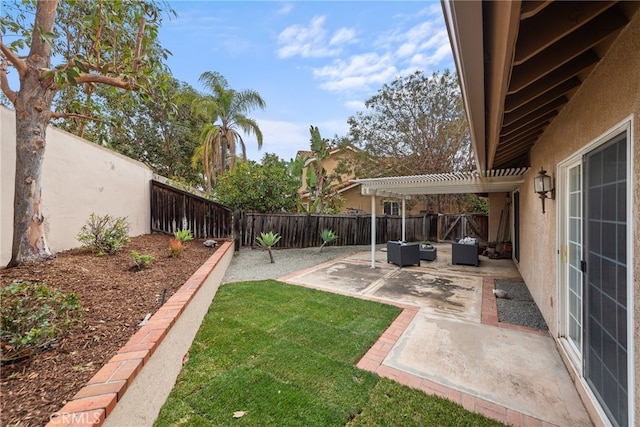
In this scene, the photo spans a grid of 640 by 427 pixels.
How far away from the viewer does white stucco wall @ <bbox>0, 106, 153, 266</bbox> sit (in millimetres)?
3887

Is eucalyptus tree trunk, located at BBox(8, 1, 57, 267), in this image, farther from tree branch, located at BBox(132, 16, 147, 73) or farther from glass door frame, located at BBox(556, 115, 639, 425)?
glass door frame, located at BBox(556, 115, 639, 425)

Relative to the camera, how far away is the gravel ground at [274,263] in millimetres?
6902

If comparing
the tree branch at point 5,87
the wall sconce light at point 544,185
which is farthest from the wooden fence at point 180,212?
the wall sconce light at point 544,185

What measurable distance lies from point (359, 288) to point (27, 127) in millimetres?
6337

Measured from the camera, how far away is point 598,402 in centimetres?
227

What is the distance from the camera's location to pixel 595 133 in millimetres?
2330

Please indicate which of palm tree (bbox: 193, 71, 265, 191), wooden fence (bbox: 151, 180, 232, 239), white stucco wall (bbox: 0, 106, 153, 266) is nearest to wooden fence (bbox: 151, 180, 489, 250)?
wooden fence (bbox: 151, 180, 232, 239)

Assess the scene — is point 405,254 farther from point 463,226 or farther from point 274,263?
point 463,226

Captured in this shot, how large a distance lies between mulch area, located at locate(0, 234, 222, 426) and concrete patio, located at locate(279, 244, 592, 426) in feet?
8.83

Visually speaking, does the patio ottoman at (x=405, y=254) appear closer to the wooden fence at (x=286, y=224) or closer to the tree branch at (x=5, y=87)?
the wooden fence at (x=286, y=224)

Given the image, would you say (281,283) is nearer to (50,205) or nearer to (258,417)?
(258,417)

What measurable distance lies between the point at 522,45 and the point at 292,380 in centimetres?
358

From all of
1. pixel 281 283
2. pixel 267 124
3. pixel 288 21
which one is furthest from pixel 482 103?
pixel 267 124

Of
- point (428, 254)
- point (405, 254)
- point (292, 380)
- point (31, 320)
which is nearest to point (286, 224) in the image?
point (405, 254)
